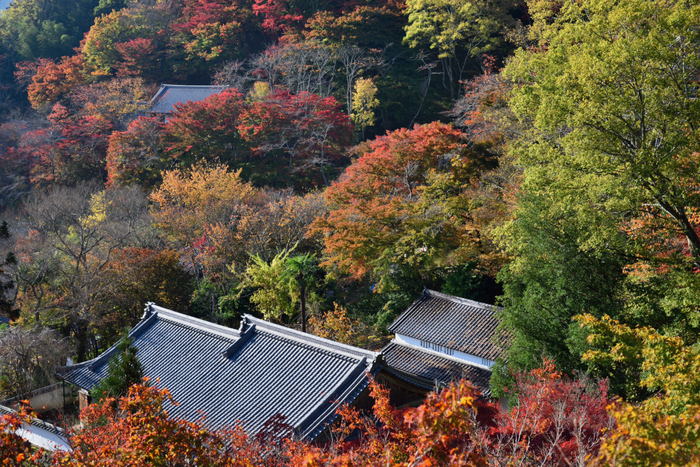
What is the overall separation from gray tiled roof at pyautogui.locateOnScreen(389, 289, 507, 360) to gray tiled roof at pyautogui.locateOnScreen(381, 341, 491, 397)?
619 millimetres

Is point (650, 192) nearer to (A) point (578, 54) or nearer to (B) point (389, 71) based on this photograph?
(A) point (578, 54)

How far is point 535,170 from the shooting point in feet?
39.4

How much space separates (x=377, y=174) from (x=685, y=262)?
40.1 ft

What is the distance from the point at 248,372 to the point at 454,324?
788 centimetres

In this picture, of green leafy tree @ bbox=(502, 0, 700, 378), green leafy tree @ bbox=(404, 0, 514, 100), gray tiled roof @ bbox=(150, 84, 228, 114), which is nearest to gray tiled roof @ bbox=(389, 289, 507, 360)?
green leafy tree @ bbox=(502, 0, 700, 378)

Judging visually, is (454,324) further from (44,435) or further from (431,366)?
(44,435)

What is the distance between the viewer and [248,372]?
1424 cm

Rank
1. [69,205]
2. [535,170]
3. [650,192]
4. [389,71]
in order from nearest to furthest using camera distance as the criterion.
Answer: [650,192]
[535,170]
[69,205]
[389,71]

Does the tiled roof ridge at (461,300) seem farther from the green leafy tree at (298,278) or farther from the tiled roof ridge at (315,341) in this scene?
the tiled roof ridge at (315,341)

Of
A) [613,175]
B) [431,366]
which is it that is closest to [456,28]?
[431,366]

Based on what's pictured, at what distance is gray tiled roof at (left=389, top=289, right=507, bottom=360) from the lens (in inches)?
676

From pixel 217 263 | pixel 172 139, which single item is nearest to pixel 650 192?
pixel 217 263

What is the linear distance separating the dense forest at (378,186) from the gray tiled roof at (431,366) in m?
2.12

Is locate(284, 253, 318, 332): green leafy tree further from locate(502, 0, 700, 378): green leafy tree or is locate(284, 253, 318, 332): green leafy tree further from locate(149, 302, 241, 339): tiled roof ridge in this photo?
locate(502, 0, 700, 378): green leafy tree
